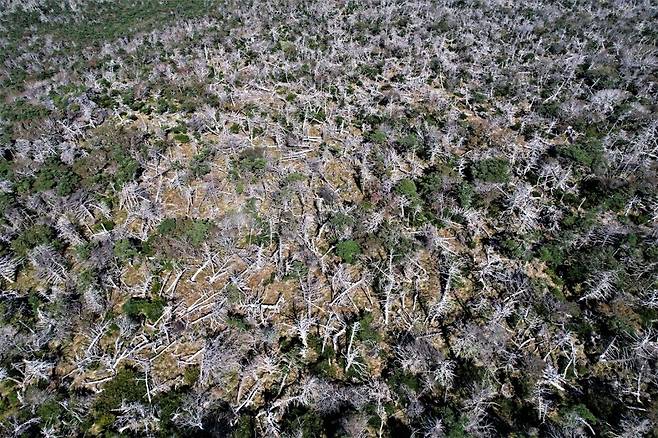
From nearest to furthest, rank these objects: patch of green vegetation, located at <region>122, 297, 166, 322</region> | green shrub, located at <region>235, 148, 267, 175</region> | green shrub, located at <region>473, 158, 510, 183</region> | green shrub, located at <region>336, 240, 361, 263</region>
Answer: patch of green vegetation, located at <region>122, 297, 166, 322</region> < green shrub, located at <region>336, 240, 361, 263</region> < green shrub, located at <region>473, 158, 510, 183</region> < green shrub, located at <region>235, 148, 267, 175</region>

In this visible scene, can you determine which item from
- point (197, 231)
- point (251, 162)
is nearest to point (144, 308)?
point (197, 231)

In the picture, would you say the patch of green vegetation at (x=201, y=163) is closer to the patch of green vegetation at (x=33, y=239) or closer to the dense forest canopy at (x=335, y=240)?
the dense forest canopy at (x=335, y=240)

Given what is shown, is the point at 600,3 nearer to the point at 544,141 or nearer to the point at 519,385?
the point at 544,141

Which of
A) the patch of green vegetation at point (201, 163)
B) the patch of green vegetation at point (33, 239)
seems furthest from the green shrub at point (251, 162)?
the patch of green vegetation at point (33, 239)

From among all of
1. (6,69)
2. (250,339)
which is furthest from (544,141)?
(6,69)

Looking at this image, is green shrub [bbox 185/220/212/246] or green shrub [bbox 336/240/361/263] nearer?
green shrub [bbox 336/240/361/263]

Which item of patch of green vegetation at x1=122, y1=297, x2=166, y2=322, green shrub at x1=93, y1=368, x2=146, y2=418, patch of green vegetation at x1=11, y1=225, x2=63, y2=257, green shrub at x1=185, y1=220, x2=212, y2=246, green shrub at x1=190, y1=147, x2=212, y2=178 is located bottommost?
green shrub at x1=93, y1=368, x2=146, y2=418

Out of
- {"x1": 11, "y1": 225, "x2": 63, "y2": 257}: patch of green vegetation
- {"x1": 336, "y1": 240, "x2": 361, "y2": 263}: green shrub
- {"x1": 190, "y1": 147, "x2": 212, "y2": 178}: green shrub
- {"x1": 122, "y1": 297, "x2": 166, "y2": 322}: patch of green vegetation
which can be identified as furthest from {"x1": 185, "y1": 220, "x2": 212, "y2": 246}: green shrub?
{"x1": 336, "y1": 240, "x2": 361, "y2": 263}: green shrub

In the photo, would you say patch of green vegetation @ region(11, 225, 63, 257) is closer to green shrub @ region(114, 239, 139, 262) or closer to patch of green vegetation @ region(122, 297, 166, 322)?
green shrub @ region(114, 239, 139, 262)

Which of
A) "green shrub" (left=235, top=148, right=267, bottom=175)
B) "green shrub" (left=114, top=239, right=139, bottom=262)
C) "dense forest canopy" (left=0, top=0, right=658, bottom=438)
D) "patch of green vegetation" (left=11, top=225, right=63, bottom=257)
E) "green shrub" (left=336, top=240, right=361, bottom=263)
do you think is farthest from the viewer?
"green shrub" (left=235, top=148, right=267, bottom=175)
